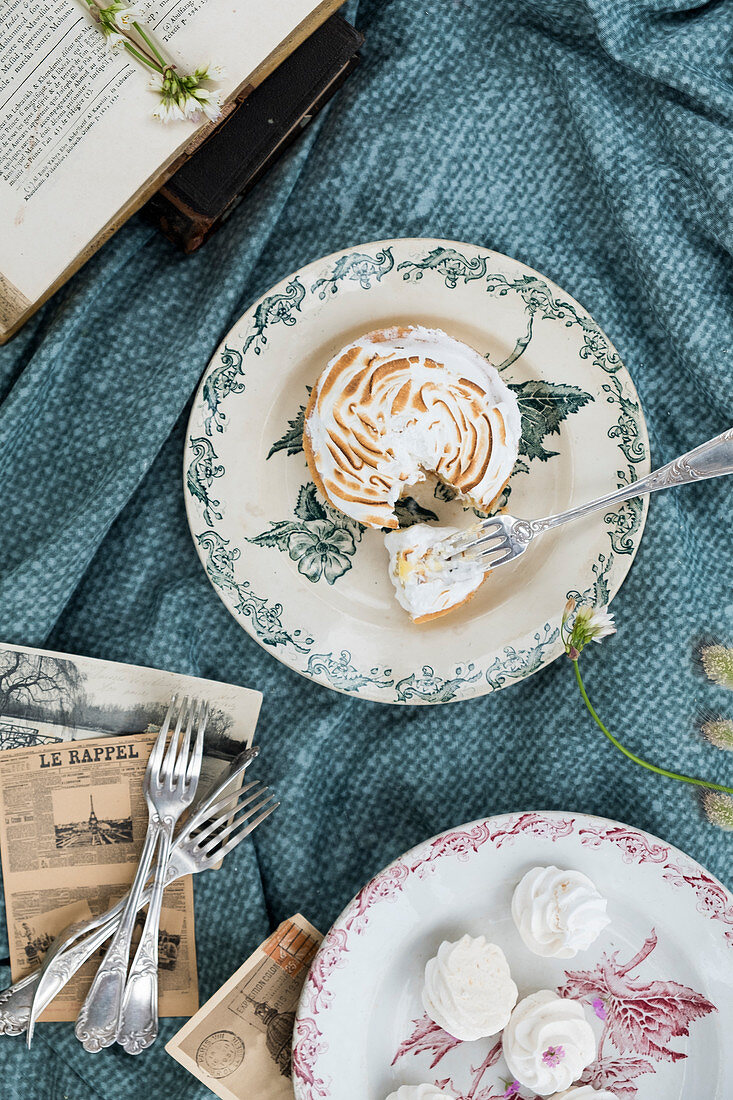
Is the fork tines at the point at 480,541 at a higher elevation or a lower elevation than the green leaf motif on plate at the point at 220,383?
lower

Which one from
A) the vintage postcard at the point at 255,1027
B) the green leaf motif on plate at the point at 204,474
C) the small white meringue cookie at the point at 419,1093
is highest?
the green leaf motif on plate at the point at 204,474

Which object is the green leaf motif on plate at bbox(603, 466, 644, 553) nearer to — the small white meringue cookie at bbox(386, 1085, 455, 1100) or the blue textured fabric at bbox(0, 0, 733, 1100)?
the blue textured fabric at bbox(0, 0, 733, 1100)

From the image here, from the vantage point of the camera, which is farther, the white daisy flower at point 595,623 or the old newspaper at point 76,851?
the old newspaper at point 76,851

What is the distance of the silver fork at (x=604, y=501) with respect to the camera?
4.20 ft

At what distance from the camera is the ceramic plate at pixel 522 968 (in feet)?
4.17

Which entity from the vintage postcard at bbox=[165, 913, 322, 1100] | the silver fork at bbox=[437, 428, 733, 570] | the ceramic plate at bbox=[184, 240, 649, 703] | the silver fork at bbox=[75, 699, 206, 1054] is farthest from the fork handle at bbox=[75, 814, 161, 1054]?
the silver fork at bbox=[437, 428, 733, 570]

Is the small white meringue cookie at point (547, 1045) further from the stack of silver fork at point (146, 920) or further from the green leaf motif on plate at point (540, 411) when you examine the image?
the green leaf motif on plate at point (540, 411)

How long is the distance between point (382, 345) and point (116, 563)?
Answer: 1.75 feet

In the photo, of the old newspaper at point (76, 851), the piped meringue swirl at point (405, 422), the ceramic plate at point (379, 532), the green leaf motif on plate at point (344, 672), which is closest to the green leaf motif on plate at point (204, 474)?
the ceramic plate at point (379, 532)

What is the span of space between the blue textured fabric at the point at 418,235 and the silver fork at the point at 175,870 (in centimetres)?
6

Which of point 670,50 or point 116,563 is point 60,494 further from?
point 670,50

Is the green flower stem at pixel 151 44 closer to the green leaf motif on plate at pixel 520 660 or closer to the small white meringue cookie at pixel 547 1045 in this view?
the green leaf motif on plate at pixel 520 660

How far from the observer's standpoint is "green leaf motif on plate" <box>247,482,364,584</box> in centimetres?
134

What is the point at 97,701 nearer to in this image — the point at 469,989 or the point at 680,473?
the point at 469,989
